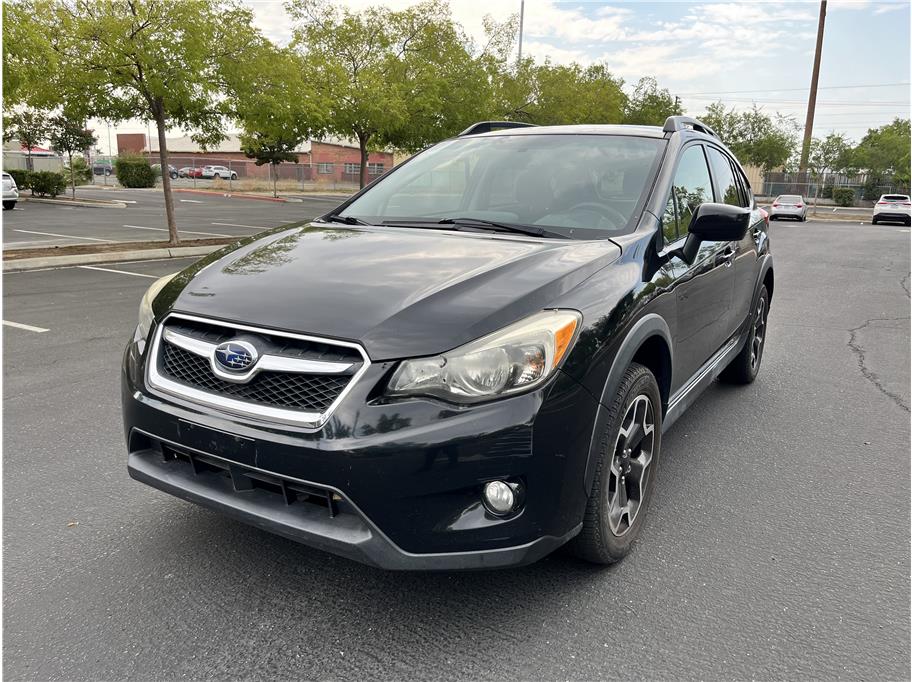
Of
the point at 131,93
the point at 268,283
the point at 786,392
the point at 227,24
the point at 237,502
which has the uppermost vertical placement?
the point at 227,24

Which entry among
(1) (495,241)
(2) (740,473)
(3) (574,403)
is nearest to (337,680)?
(3) (574,403)

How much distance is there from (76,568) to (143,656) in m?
→ 0.69

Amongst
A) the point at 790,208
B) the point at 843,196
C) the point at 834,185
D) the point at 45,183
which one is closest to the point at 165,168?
the point at 45,183

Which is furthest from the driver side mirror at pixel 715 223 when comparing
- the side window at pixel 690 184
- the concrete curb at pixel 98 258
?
the concrete curb at pixel 98 258

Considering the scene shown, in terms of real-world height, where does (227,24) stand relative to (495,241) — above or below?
above

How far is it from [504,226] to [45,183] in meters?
33.6

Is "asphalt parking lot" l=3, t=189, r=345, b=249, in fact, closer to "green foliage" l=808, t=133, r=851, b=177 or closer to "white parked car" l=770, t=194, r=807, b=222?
"white parked car" l=770, t=194, r=807, b=222

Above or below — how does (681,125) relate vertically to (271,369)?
above

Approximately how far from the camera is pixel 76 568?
275 centimetres

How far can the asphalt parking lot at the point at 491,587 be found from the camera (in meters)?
2.28

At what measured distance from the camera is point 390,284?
2.49m

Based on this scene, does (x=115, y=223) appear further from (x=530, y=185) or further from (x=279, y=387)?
(x=279, y=387)

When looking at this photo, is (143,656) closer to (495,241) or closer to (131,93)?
(495,241)

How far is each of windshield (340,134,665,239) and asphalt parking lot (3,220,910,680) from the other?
4.72 ft
